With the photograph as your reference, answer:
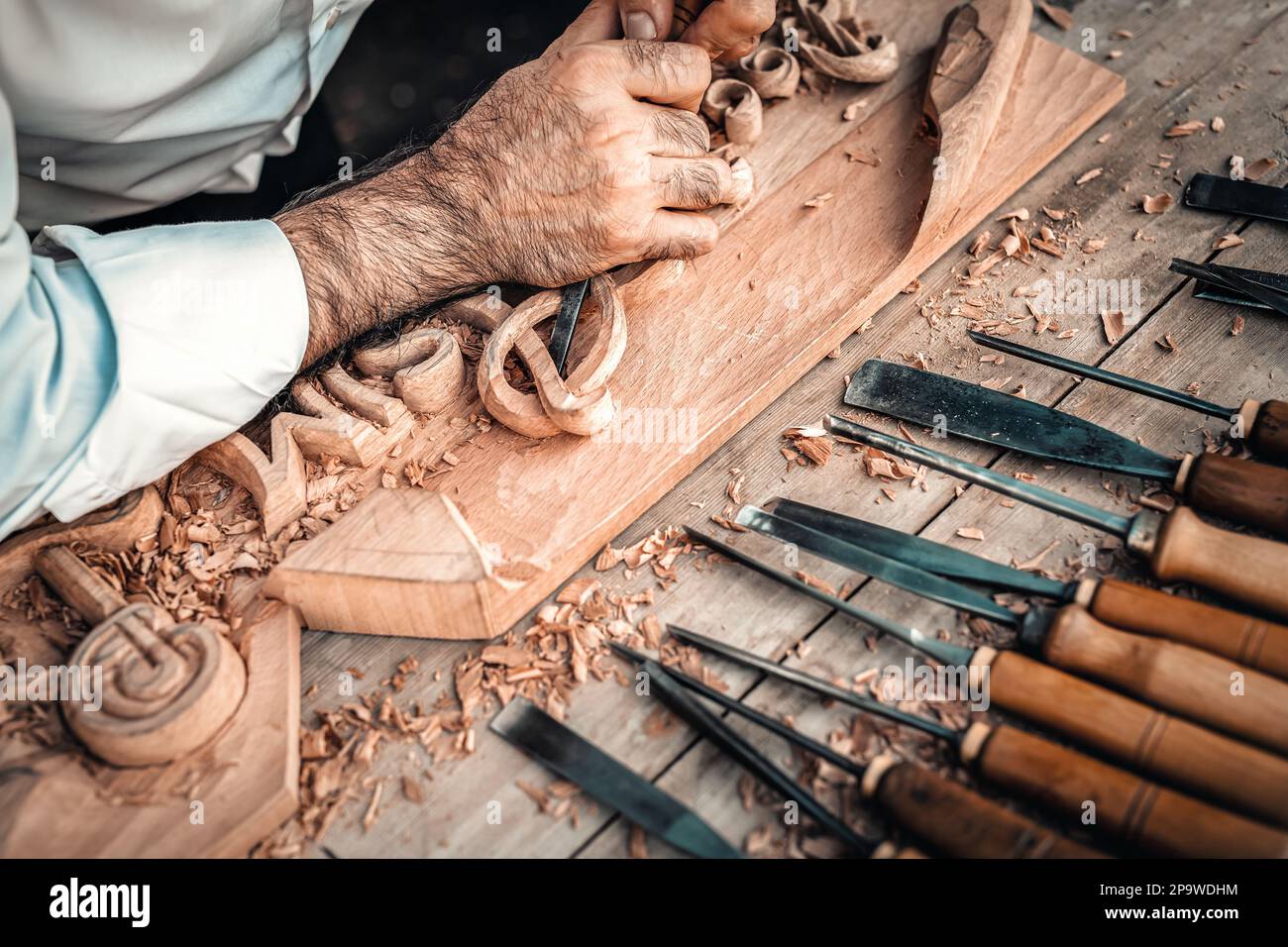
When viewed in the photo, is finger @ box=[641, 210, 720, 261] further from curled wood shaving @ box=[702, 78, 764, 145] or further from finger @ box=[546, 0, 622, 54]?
finger @ box=[546, 0, 622, 54]

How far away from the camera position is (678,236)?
1618 millimetres

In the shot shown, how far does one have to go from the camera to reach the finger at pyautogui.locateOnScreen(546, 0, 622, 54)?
1.72 metres

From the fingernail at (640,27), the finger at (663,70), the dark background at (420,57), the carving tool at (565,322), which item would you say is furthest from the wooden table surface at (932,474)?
the dark background at (420,57)

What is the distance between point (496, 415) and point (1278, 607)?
108 cm

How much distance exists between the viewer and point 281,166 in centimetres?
258

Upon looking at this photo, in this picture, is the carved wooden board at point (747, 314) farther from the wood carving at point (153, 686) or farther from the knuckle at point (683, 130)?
the wood carving at point (153, 686)

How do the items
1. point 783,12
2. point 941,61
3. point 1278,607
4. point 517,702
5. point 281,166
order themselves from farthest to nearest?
point 281,166, point 783,12, point 941,61, point 517,702, point 1278,607

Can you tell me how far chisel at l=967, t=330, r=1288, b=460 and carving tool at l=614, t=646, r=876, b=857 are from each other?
2.58ft

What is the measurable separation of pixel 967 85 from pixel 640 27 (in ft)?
1.99

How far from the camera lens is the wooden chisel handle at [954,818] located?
3.32ft

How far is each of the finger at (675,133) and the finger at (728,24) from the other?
14 centimetres

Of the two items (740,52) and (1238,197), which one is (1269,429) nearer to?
(1238,197)

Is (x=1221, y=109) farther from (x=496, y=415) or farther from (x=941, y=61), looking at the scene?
(x=496, y=415)

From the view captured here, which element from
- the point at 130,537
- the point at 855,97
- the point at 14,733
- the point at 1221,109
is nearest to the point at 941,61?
the point at 855,97
